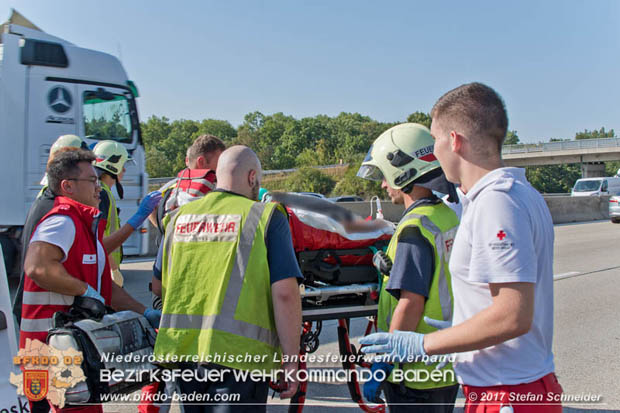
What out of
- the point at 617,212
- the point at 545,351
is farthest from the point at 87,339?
the point at 617,212

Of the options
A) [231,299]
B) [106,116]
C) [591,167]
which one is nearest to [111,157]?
[231,299]

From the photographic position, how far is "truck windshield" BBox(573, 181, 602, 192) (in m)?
31.1

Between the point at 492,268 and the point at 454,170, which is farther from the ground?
the point at 454,170

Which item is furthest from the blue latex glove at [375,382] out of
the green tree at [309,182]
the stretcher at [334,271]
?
the green tree at [309,182]

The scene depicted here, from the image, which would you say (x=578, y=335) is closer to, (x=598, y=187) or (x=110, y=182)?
(x=110, y=182)

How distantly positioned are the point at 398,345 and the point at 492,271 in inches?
20.6

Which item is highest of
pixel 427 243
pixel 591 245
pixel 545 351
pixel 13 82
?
pixel 13 82

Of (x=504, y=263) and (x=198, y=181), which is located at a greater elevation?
(x=198, y=181)

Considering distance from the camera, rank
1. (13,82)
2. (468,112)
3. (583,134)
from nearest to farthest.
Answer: (468,112) → (13,82) → (583,134)

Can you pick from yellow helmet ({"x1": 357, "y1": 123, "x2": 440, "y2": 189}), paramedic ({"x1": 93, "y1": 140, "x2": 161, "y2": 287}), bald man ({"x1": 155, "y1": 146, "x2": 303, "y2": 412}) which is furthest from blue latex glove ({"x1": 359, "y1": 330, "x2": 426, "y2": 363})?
paramedic ({"x1": 93, "y1": 140, "x2": 161, "y2": 287})

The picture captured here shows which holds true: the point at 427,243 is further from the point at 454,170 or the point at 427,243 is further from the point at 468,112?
the point at 468,112

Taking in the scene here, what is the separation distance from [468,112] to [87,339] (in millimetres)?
2008

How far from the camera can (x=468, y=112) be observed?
70.2 inches

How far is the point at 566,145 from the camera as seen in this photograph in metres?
64.0
